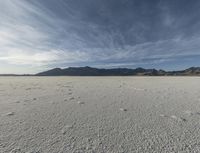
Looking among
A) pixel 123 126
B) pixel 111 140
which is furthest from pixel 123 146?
pixel 123 126

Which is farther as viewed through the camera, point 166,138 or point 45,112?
point 45,112

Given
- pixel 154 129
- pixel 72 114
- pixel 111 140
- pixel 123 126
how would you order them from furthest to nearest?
pixel 72 114
pixel 123 126
pixel 154 129
pixel 111 140

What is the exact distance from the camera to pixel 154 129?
2.55 m

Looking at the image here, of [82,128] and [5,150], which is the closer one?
[5,150]

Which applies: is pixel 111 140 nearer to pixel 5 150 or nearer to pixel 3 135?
pixel 5 150

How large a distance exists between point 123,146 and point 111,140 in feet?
0.73

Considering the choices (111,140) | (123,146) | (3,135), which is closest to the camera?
(123,146)

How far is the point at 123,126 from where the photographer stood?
8.92ft

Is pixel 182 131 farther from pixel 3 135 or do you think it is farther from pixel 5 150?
pixel 3 135

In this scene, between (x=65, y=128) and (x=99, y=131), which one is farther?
(x=65, y=128)

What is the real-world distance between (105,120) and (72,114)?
34.6 inches

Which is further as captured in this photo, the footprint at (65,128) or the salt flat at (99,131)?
the footprint at (65,128)

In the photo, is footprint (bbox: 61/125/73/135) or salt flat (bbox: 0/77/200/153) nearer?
salt flat (bbox: 0/77/200/153)

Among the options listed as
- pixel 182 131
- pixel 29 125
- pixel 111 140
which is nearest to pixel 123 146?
pixel 111 140
